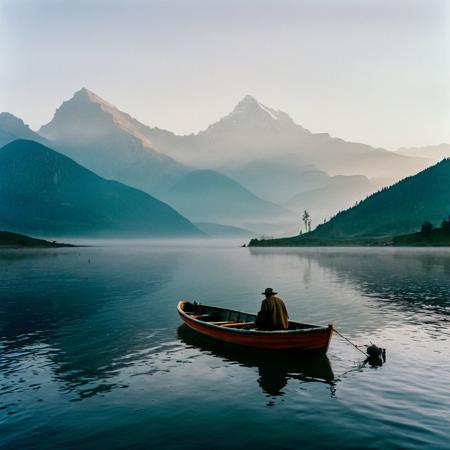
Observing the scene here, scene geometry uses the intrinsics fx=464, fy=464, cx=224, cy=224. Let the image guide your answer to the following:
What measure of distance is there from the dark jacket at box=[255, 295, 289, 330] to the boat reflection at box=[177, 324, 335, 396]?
5.45 ft

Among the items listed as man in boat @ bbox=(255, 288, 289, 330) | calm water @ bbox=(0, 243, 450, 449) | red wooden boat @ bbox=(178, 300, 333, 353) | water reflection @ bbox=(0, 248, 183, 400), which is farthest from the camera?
man in boat @ bbox=(255, 288, 289, 330)

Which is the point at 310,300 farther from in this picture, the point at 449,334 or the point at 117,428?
the point at 117,428

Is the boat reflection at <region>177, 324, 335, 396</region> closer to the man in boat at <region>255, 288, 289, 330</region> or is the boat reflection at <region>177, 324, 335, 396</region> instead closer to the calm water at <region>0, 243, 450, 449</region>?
the calm water at <region>0, 243, 450, 449</region>

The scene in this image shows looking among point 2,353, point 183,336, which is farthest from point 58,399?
point 183,336

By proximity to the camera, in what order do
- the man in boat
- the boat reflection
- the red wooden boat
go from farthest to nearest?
the man in boat → the red wooden boat → the boat reflection

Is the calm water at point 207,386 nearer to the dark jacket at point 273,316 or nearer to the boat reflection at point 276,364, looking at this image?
the boat reflection at point 276,364

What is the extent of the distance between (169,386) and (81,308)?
30510 millimetres

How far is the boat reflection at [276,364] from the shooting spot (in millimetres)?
25312

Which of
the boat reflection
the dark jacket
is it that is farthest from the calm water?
the dark jacket

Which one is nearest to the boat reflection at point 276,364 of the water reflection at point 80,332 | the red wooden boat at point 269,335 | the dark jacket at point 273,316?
the red wooden boat at point 269,335

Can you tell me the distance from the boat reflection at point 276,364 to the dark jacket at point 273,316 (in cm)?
166

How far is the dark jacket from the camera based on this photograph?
101ft

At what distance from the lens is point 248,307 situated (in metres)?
52.5

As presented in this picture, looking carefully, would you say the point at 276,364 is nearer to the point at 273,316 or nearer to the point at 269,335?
the point at 269,335
